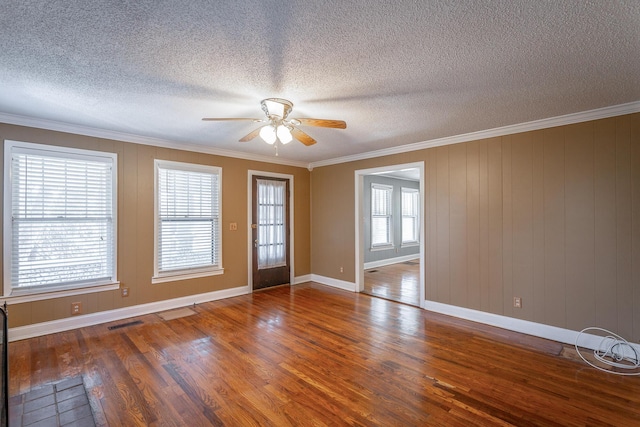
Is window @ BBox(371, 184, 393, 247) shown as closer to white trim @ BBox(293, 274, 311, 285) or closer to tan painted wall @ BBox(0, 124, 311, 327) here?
white trim @ BBox(293, 274, 311, 285)

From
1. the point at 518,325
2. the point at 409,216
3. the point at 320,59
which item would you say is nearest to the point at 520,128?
the point at 518,325

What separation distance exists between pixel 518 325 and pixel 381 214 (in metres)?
4.76

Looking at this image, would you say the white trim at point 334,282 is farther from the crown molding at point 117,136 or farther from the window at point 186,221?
the crown molding at point 117,136

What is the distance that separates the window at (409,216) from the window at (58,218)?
7.28m

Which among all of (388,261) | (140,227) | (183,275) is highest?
(140,227)

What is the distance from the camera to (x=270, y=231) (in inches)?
229

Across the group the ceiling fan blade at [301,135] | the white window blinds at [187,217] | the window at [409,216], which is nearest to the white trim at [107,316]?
the white window blinds at [187,217]

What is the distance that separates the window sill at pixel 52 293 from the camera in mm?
3365

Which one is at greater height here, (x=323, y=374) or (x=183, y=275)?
(x=183, y=275)

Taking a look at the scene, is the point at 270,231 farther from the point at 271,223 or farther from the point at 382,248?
the point at 382,248

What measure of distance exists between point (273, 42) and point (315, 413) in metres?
2.61

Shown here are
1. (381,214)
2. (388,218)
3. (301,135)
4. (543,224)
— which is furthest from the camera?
(388,218)

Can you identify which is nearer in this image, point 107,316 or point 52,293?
point 52,293

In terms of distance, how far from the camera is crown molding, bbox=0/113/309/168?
340 cm
